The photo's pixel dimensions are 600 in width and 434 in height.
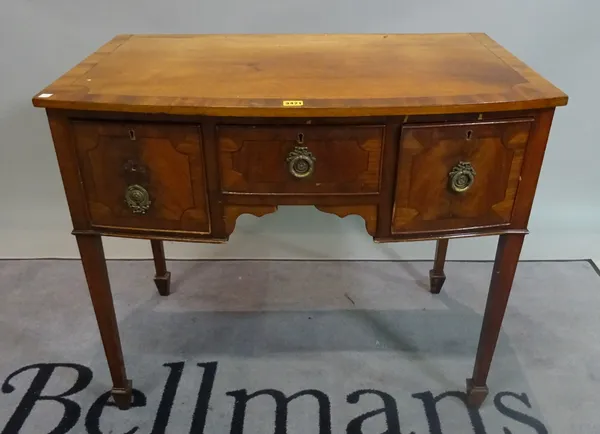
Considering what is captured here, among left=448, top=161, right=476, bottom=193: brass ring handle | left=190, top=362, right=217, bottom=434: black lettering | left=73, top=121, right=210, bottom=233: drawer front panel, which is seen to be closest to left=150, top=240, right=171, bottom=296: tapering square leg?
left=190, top=362, right=217, bottom=434: black lettering

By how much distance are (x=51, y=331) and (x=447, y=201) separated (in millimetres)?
1111

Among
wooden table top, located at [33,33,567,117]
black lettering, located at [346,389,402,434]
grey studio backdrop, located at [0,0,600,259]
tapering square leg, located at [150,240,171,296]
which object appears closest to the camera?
wooden table top, located at [33,33,567,117]

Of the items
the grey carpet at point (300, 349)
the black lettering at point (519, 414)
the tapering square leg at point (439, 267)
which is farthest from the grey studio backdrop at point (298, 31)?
the black lettering at point (519, 414)

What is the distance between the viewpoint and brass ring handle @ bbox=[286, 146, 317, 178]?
3.36ft

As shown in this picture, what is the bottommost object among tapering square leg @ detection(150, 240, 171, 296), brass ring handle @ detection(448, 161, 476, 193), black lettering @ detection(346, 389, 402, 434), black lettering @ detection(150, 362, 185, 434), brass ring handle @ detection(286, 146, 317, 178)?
black lettering @ detection(150, 362, 185, 434)

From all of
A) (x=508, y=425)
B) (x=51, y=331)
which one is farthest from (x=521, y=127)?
(x=51, y=331)

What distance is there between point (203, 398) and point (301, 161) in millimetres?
669

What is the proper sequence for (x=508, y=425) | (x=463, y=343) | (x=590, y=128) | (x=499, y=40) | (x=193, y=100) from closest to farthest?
(x=193, y=100) < (x=508, y=425) < (x=463, y=343) < (x=499, y=40) < (x=590, y=128)

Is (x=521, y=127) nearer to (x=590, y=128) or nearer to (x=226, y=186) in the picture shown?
(x=226, y=186)

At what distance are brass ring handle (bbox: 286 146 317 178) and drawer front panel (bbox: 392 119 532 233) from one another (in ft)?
0.52

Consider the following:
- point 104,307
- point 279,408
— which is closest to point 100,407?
point 104,307

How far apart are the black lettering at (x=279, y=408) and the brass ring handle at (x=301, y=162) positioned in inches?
23.5

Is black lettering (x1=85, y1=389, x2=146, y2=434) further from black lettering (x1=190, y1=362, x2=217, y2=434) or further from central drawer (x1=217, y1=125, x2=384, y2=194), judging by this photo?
central drawer (x1=217, y1=125, x2=384, y2=194)

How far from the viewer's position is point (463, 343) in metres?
1.54
